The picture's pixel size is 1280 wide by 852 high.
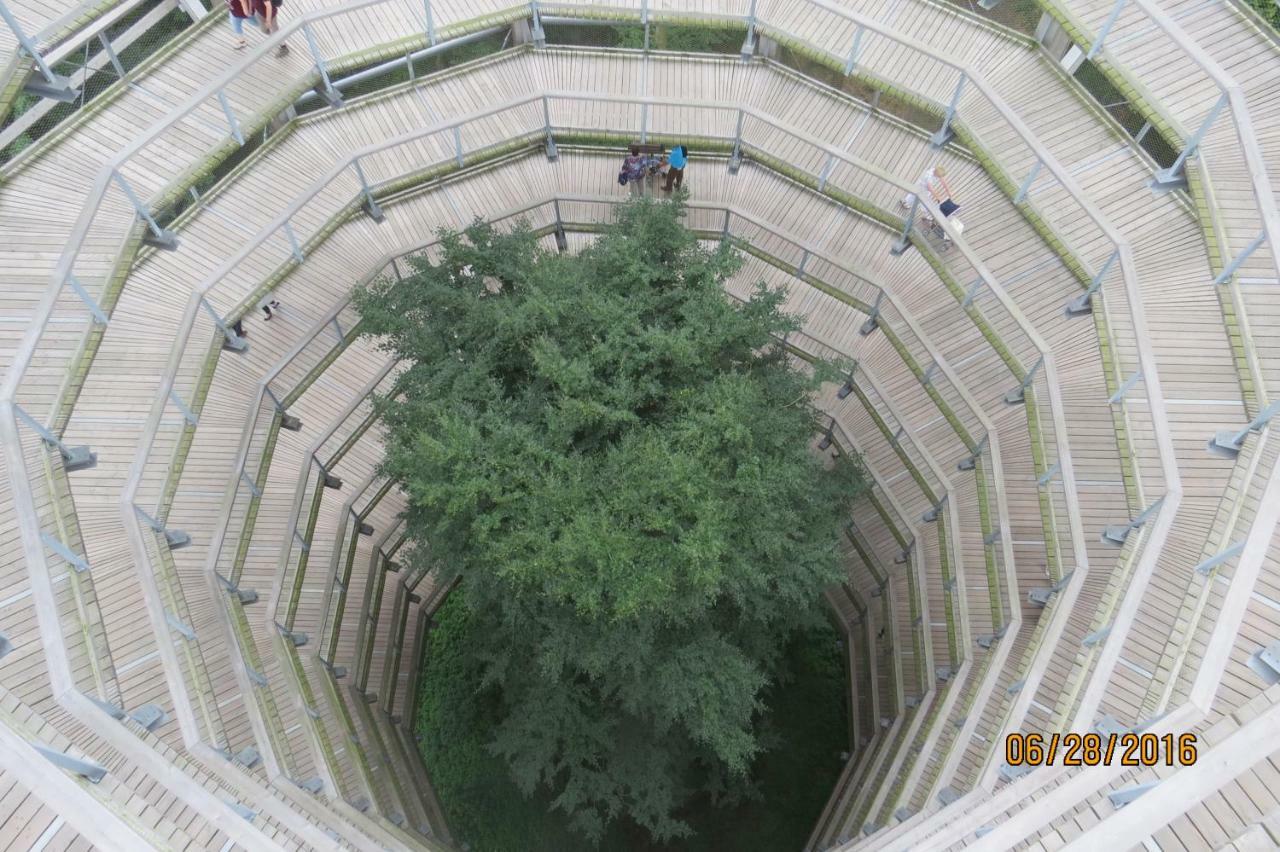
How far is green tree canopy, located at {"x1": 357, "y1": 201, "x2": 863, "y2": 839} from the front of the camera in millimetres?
14484

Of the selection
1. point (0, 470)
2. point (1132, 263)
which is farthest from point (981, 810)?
point (0, 470)

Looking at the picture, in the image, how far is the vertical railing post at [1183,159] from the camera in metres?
12.6

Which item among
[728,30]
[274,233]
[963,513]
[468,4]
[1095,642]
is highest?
[728,30]

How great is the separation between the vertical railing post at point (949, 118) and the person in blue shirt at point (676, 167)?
6.00 metres

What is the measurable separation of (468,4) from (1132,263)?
1490 centimetres

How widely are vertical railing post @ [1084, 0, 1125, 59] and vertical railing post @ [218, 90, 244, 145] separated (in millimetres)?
16465

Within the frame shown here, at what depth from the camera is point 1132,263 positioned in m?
13.6

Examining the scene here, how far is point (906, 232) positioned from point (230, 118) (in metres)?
14.9

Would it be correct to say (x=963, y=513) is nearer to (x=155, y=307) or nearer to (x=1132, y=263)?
(x=1132, y=263)

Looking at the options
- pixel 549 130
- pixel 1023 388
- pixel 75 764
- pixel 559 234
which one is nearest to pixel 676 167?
pixel 549 130

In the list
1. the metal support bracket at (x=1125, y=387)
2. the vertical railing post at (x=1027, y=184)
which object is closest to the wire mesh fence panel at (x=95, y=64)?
the vertical railing post at (x=1027, y=184)

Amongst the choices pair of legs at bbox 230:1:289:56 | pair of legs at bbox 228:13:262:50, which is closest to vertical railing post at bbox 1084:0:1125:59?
pair of legs at bbox 230:1:289:56

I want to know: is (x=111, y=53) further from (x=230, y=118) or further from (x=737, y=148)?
(x=737, y=148)

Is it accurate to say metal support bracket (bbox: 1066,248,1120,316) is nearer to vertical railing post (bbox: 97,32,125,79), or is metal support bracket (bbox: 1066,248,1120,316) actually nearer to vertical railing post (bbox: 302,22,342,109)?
vertical railing post (bbox: 302,22,342,109)
